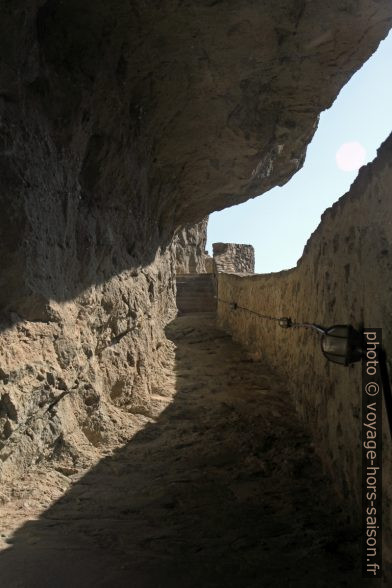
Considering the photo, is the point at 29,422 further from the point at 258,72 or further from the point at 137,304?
the point at 258,72

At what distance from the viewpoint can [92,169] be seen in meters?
3.62

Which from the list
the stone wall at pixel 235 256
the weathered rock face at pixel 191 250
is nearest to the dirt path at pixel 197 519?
the stone wall at pixel 235 256

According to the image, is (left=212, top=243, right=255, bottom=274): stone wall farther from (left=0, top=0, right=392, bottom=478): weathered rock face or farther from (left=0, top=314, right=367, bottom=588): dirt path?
(left=0, top=314, right=367, bottom=588): dirt path

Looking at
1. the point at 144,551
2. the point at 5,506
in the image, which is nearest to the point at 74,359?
the point at 5,506

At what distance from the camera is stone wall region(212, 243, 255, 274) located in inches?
557

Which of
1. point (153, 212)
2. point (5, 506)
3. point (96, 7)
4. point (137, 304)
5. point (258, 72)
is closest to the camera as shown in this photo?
point (5, 506)

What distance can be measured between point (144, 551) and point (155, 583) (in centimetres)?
26

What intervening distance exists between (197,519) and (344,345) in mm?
1242

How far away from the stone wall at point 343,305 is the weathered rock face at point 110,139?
156cm

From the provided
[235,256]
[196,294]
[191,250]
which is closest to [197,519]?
[196,294]

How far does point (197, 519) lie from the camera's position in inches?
94.2

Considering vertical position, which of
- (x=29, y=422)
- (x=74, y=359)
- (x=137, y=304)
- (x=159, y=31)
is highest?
(x=159, y=31)

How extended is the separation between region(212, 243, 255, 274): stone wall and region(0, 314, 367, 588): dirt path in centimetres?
1024

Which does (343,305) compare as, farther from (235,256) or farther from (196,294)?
(235,256)
